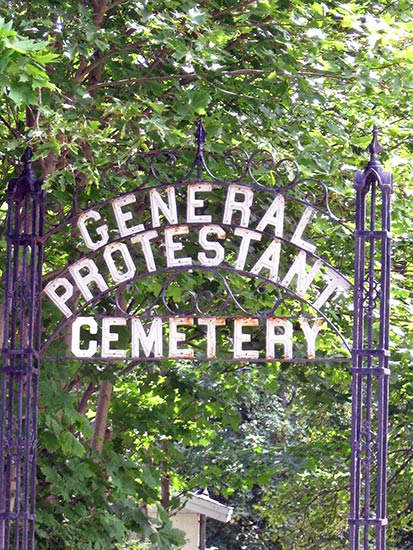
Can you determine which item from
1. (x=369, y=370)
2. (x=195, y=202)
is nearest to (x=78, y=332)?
(x=195, y=202)

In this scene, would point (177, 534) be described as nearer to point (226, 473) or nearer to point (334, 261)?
point (334, 261)

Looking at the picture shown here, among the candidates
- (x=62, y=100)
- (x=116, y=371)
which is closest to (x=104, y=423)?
(x=116, y=371)

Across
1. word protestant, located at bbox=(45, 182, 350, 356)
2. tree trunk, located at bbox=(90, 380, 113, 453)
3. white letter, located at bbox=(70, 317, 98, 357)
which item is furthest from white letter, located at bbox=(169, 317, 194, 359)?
tree trunk, located at bbox=(90, 380, 113, 453)

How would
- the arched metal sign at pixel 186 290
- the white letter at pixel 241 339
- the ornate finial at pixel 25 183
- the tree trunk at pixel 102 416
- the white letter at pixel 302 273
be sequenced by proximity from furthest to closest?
the tree trunk at pixel 102 416, the ornate finial at pixel 25 183, the white letter at pixel 302 273, the white letter at pixel 241 339, the arched metal sign at pixel 186 290

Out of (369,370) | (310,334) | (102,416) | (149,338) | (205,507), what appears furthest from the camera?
(205,507)

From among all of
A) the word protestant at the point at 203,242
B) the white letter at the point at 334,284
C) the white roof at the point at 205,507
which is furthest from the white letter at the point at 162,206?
the white roof at the point at 205,507

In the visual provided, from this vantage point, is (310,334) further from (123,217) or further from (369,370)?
(123,217)

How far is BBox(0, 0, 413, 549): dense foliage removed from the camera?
7.74m

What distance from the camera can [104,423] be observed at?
10.9 m

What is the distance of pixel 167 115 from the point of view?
29.3 feet

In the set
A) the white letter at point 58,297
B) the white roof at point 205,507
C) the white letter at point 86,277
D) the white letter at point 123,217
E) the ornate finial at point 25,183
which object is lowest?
the white roof at point 205,507

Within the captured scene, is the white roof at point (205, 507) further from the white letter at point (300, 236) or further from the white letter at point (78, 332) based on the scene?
the white letter at point (300, 236)

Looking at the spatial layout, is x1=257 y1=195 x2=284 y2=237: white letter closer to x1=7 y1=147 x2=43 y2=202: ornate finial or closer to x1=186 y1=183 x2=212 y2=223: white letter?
x1=186 y1=183 x2=212 y2=223: white letter

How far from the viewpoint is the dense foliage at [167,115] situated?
7742 millimetres
